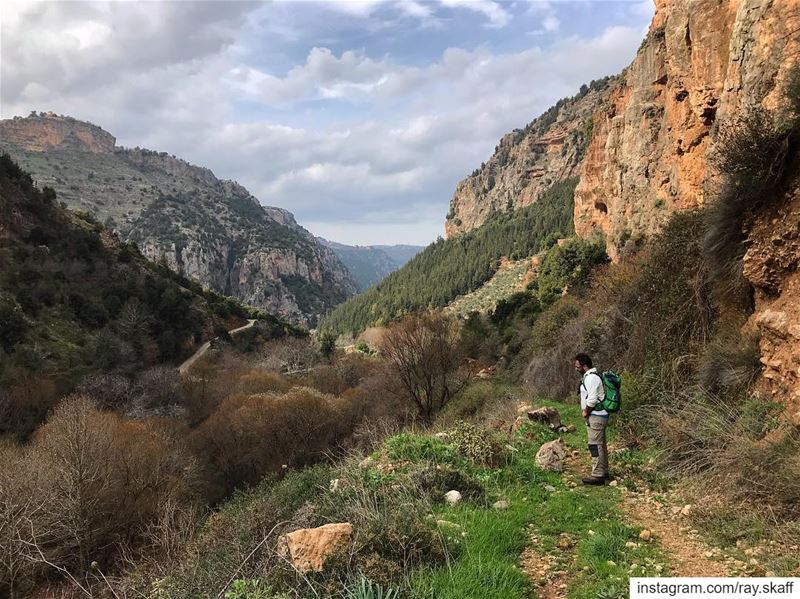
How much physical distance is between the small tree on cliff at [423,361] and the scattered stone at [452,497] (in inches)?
721

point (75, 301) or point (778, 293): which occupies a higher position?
point (75, 301)

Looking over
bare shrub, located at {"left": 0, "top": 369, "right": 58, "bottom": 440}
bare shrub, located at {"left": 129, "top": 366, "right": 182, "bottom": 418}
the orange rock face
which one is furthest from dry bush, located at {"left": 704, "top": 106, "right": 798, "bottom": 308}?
bare shrub, located at {"left": 129, "top": 366, "right": 182, "bottom": 418}

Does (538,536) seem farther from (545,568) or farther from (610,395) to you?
(610,395)

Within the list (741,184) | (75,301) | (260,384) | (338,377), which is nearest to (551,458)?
(741,184)

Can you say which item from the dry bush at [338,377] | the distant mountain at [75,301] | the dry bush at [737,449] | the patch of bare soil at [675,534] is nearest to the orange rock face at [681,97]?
the dry bush at [737,449]

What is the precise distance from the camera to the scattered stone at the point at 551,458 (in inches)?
281

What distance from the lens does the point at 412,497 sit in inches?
220

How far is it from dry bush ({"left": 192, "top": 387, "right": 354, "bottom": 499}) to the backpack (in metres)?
19.2

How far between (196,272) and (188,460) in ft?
386

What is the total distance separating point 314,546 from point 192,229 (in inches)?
5986

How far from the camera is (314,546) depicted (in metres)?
4.02

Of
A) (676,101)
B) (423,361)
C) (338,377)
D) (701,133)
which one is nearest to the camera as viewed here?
(701,133)

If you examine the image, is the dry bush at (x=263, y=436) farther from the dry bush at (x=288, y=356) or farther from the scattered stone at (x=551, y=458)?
the dry bush at (x=288, y=356)

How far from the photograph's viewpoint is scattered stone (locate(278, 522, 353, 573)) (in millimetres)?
3895
